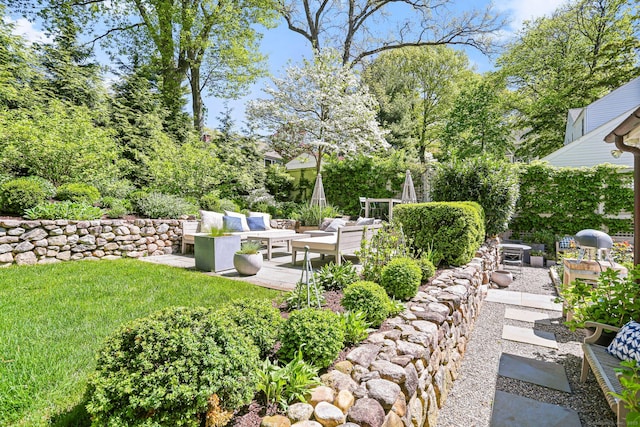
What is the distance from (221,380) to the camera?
1336 mm

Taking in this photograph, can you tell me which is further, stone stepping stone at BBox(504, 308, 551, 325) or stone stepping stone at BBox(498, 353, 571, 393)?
stone stepping stone at BBox(504, 308, 551, 325)

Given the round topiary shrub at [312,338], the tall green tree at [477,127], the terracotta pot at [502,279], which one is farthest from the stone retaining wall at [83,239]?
the tall green tree at [477,127]


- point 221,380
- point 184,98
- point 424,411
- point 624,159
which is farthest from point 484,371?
point 184,98

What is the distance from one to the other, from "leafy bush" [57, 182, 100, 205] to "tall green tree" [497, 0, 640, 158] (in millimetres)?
17811

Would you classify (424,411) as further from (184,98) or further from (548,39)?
(548,39)

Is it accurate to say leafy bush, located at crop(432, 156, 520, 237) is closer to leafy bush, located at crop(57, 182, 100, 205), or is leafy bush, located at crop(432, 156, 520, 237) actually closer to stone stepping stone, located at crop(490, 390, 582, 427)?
stone stepping stone, located at crop(490, 390, 582, 427)

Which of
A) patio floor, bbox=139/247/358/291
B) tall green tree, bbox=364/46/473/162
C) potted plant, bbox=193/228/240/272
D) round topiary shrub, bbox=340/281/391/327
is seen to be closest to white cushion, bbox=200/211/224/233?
patio floor, bbox=139/247/358/291

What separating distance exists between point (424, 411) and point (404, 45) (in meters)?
16.9

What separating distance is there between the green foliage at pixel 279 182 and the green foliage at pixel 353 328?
12258mm

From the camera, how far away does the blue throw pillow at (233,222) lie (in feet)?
24.3

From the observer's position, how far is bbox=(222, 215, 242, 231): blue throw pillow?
7.40 m

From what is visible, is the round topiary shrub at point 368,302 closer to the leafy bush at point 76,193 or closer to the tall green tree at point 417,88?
the leafy bush at point 76,193

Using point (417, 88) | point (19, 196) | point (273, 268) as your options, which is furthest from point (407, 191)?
point (417, 88)

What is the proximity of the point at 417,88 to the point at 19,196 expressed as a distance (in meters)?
19.1
